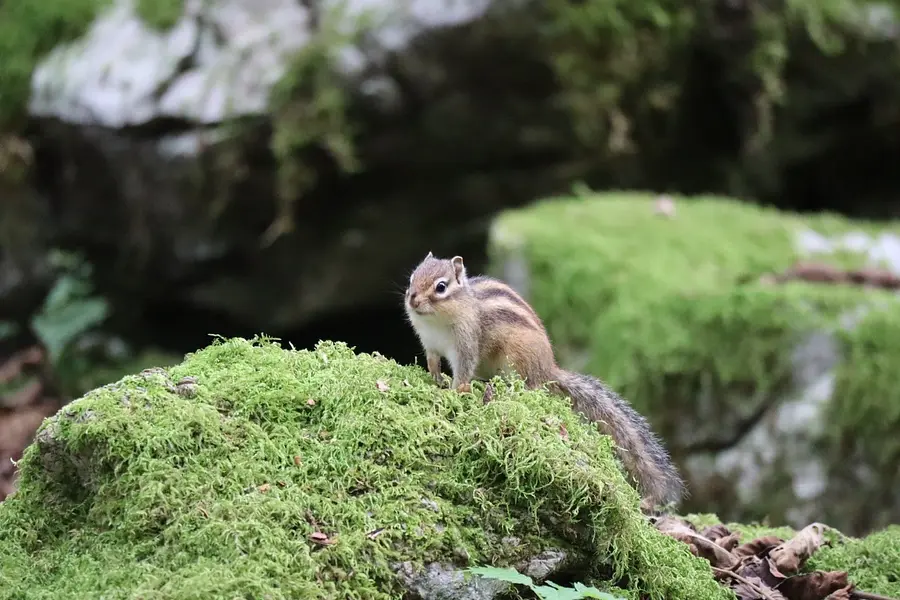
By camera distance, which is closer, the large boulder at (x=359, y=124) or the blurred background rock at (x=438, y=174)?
the blurred background rock at (x=438, y=174)

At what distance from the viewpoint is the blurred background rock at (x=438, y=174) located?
6.84m

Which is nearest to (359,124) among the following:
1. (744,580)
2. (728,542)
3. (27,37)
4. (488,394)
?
(27,37)

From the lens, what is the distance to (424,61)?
830 cm

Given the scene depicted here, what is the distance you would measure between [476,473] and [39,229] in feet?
28.1

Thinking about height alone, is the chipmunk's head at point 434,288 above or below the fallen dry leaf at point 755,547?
above

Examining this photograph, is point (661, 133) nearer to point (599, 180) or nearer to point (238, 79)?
point (599, 180)

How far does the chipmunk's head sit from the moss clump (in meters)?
0.60

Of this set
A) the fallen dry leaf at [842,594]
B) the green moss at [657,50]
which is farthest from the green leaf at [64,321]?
the fallen dry leaf at [842,594]

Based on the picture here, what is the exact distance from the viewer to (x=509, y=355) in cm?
341

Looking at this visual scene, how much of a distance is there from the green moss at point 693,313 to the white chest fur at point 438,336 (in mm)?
3037

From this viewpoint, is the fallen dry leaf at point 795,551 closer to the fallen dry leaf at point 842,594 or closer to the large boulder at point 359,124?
the fallen dry leaf at point 842,594

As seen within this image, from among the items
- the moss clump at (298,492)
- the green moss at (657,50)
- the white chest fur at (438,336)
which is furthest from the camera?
the green moss at (657,50)

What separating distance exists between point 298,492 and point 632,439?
1.37 metres

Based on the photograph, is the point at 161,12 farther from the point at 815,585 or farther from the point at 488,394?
the point at 815,585
